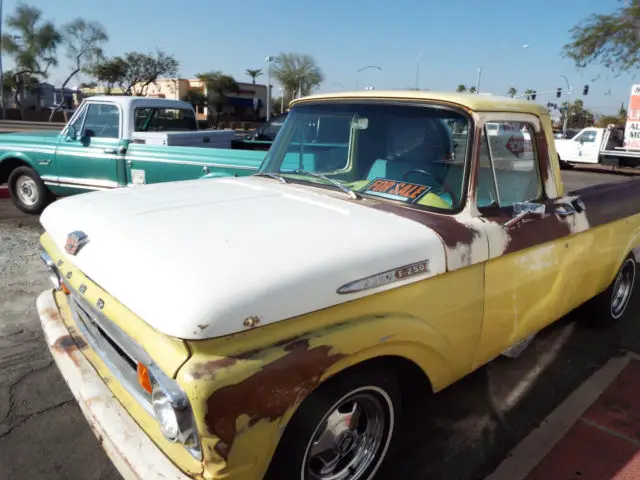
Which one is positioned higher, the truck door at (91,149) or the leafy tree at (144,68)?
the leafy tree at (144,68)

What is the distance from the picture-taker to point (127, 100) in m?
7.34

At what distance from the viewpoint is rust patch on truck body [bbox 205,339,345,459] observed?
1588 mm

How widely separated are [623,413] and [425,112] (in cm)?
223

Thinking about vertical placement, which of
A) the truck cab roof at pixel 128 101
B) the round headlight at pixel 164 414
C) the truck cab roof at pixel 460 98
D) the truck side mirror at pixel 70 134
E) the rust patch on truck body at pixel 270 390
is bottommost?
the round headlight at pixel 164 414

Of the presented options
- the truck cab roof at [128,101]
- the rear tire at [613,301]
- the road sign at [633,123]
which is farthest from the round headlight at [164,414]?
the road sign at [633,123]

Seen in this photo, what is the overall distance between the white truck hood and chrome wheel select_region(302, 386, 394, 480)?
0.53m

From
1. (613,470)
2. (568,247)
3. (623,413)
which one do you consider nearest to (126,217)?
(568,247)

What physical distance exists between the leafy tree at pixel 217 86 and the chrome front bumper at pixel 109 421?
Answer: 2063 inches

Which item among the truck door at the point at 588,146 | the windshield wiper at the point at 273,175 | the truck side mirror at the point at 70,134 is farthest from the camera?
the truck door at the point at 588,146

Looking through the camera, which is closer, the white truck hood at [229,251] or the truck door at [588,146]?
the white truck hood at [229,251]

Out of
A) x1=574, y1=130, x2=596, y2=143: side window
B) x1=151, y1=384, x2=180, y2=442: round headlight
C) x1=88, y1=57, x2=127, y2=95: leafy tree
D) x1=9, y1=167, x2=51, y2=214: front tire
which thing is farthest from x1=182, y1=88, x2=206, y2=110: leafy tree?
x1=151, y1=384, x2=180, y2=442: round headlight

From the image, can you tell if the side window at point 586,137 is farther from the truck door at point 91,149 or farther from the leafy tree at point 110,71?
the leafy tree at point 110,71

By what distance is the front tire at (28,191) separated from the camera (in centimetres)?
759

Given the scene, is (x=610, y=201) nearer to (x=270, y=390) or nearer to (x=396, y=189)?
(x=396, y=189)
